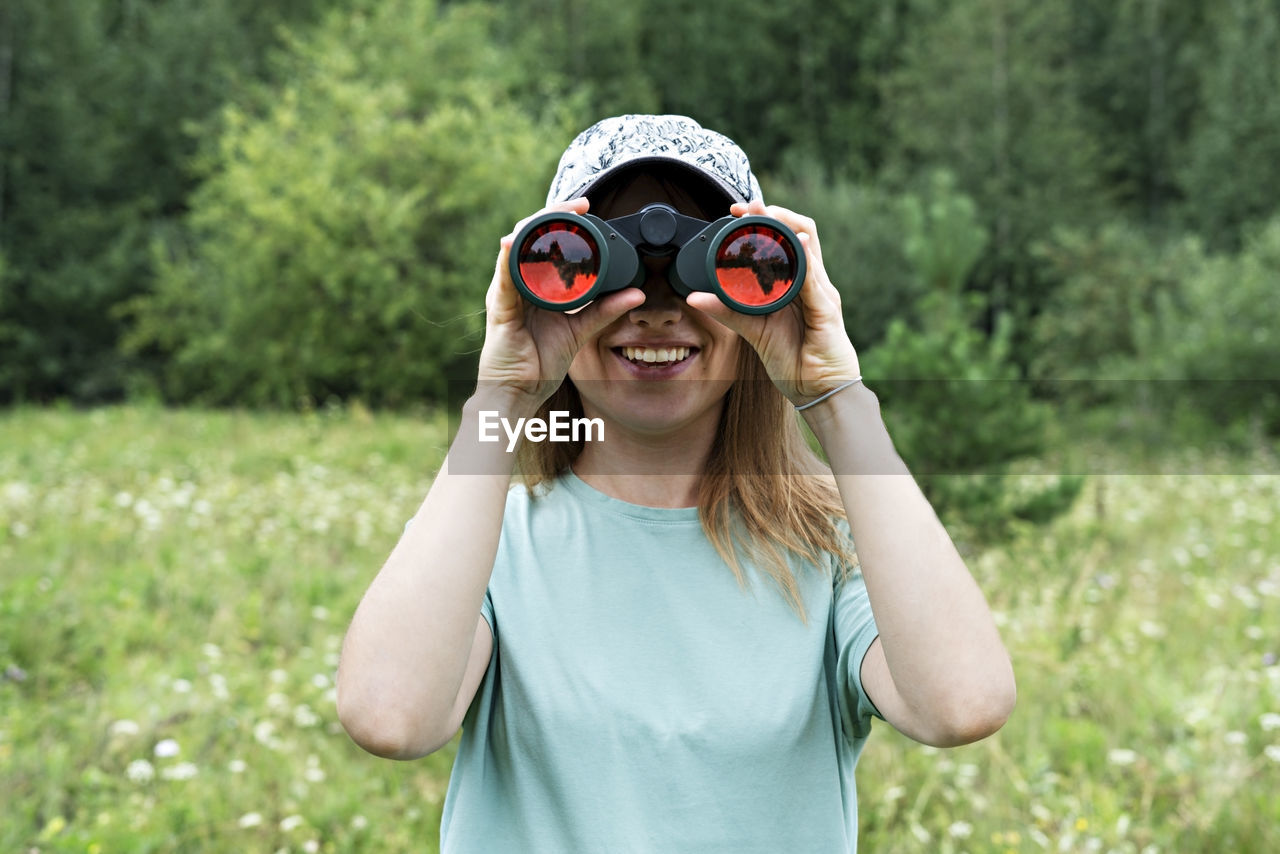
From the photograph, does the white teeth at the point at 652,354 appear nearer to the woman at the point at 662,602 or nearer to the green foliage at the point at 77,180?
the woman at the point at 662,602

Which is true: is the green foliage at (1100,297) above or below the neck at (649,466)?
below

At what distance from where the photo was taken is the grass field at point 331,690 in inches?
118

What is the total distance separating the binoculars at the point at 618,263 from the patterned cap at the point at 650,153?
109 millimetres

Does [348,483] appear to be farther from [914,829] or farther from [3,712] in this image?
[914,829]

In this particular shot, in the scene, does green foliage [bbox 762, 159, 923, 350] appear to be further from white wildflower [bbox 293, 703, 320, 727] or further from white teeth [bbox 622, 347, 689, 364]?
white teeth [bbox 622, 347, 689, 364]

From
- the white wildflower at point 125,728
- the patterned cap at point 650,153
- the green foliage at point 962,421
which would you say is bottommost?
the white wildflower at point 125,728

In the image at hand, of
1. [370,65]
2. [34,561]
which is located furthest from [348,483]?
[370,65]

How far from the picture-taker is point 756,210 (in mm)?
1431

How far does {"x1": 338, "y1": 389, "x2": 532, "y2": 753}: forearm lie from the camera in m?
1.27

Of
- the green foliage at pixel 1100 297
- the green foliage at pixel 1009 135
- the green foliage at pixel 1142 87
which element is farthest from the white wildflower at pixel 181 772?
the green foliage at pixel 1142 87

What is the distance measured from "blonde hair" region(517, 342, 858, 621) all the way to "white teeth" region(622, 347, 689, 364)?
141 millimetres

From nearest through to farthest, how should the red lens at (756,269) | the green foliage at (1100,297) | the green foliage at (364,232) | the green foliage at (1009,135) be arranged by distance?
1. the red lens at (756,269)
2. the green foliage at (364,232)
3. the green foliage at (1100,297)
4. the green foliage at (1009,135)

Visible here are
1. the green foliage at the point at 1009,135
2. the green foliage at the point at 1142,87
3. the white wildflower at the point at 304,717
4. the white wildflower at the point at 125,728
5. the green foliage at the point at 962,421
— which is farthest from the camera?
the green foliage at the point at 1142,87

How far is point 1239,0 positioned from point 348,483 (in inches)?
973
